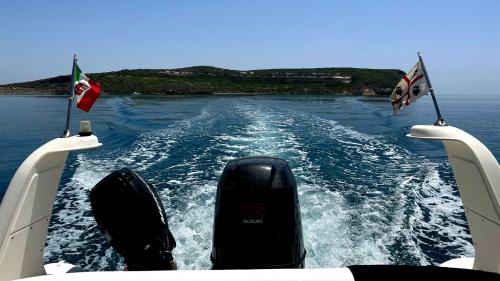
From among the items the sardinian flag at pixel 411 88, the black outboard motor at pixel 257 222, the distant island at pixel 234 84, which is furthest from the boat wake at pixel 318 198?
the distant island at pixel 234 84

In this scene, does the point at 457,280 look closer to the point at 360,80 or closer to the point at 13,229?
the point at 13,229

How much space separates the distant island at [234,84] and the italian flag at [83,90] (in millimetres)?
60639

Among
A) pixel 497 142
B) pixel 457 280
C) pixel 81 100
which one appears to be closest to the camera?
pixel 457 280

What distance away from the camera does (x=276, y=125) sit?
16672mm

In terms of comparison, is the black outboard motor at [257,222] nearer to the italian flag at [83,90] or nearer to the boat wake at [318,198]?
the italian flag at [83,90]

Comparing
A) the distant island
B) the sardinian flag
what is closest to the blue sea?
the sardinian flag

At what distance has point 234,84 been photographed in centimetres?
8638

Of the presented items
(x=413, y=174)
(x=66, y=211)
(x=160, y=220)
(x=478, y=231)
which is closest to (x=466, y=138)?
(x=478, y=231)

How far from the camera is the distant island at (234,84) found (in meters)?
67.8

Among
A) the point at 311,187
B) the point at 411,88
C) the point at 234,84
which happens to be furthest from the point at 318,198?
the point at 234,84

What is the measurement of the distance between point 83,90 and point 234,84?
84.0 m

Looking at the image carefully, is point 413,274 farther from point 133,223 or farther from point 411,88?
point 411,88

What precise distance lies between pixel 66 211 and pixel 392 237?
499 cm

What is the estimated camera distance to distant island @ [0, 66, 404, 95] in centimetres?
6775
